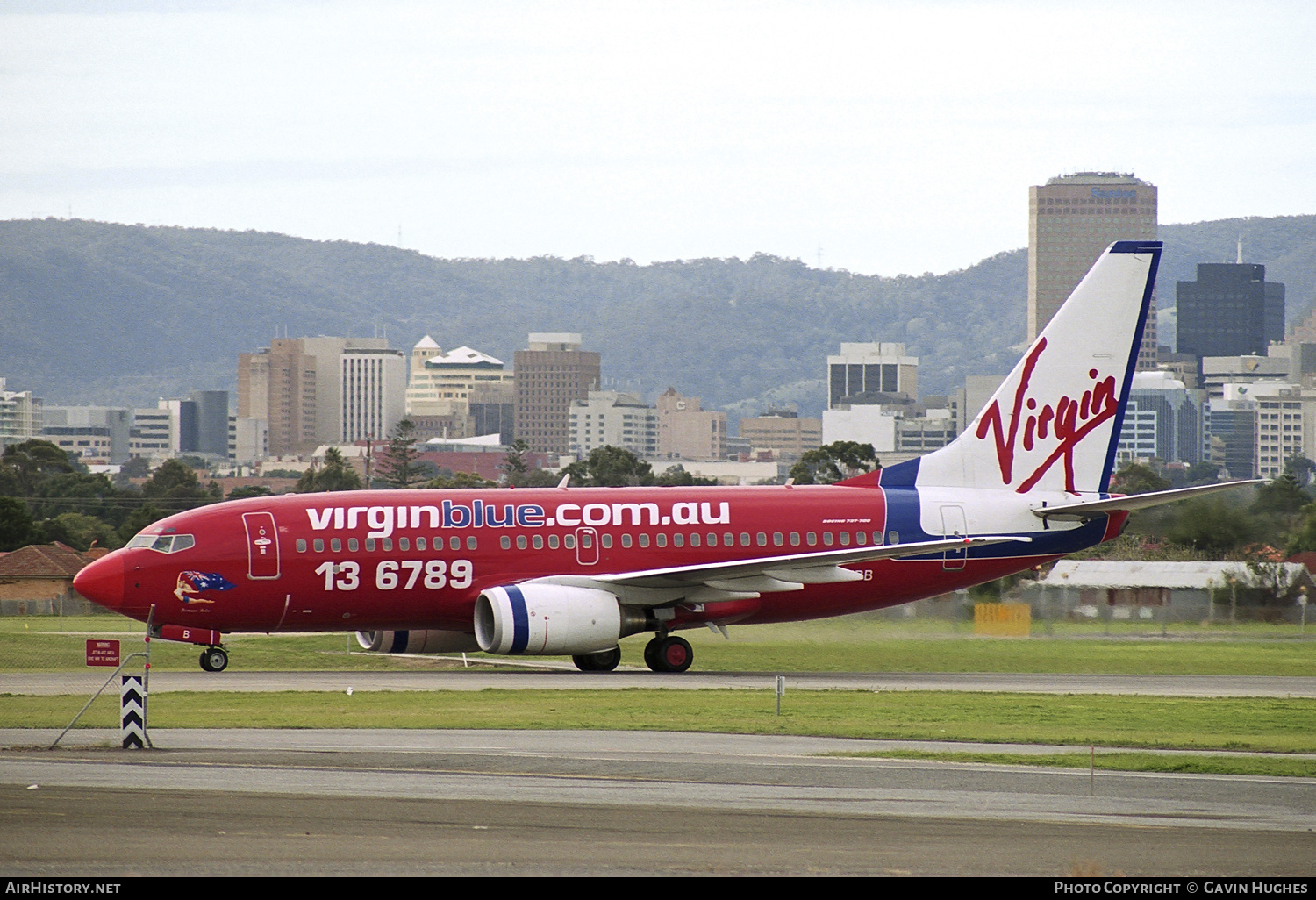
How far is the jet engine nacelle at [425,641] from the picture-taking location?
3753 centimetres

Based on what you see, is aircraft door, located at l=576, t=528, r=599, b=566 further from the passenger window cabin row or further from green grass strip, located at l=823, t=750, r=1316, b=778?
green grass strip, located at l=823, t=750, r=1316, b=778

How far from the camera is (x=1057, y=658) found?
38812 mm

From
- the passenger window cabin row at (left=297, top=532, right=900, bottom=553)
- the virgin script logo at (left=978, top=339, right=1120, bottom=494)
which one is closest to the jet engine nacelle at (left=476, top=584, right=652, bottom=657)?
the passenger window cabin row at (left=297, top=532, right=900, bottom=553)

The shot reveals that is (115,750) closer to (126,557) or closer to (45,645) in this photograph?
(126,557)

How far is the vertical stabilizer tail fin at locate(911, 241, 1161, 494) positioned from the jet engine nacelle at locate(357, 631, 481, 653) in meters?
10.8

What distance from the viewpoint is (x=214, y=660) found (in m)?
36.0

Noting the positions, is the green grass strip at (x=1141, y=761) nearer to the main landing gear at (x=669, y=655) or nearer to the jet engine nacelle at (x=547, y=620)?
the jet engine nacelle at (x=547, y=620)

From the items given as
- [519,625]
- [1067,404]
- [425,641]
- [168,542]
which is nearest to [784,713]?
[519,625]

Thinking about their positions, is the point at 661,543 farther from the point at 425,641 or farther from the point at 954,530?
the point at 954,530

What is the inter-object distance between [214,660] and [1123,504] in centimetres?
1975

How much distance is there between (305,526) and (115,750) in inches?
548

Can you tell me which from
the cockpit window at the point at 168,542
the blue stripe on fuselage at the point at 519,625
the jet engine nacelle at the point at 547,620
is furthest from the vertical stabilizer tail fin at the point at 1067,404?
the cockpit window at the point at 168,542

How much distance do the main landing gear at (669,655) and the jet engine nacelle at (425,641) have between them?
160 inches
